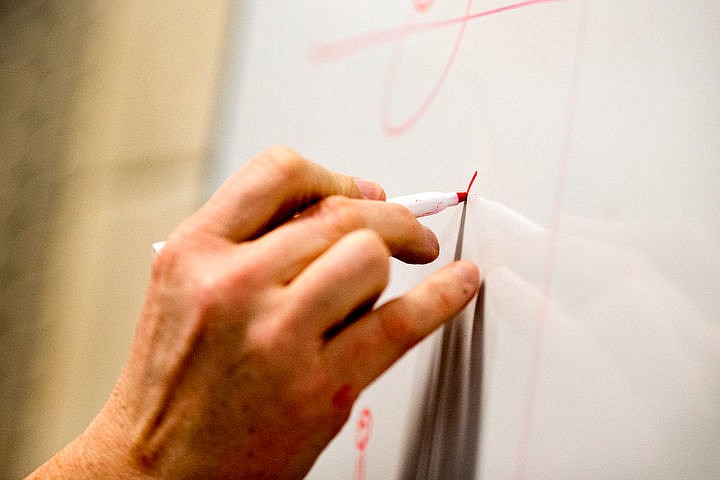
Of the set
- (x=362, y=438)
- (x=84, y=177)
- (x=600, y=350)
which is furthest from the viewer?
(x=84, y=177)

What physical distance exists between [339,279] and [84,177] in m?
0.61

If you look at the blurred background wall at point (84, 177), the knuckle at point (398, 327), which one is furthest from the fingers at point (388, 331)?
the blurred background wall at point (84, 177)

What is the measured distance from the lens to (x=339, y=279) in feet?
0.87

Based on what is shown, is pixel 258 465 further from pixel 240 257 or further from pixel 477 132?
pixel 477 132

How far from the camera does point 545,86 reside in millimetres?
299

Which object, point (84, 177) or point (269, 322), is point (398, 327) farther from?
point (84, 177)

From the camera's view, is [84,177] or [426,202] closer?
[426,202]

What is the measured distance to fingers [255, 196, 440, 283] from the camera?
27 cm

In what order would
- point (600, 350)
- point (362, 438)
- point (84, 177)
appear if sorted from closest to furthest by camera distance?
1. point (600, 350)
2. point (362, 438)
3. point (84, 177)

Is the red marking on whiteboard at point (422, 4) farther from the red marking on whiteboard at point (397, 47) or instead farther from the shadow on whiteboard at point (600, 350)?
the shadow on whiteboard at point (600, 350)

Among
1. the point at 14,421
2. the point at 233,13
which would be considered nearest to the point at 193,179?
the point at 233,13

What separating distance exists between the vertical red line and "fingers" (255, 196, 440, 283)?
0.06 m

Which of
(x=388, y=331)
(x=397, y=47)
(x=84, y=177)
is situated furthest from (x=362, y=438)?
(x=84, y=177)

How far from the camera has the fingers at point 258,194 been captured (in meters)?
Answer: 0.28
